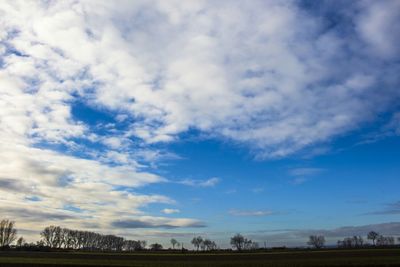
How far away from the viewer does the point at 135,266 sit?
68062 millimetres

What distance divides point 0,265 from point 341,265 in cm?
5801

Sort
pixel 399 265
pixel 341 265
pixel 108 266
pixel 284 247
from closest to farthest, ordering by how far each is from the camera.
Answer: pixel 399 265
pixel 341 265
pixel 108 266
pixel 284 247

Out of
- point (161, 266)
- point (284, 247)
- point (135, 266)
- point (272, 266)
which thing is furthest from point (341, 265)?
point (284, 247)

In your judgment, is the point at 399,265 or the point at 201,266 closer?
the point at 399,265

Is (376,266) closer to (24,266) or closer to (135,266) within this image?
(135,266)

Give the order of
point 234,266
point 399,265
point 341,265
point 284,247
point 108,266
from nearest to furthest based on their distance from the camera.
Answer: point 399,265 < point 341,265 < point 234,266 < point 108,266 < point 284,247

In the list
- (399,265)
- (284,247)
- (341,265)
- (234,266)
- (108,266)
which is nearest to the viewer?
(399,265)

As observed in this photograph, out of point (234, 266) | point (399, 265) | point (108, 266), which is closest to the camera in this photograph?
point (399, 265)

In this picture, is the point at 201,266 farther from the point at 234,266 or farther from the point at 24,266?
the point at 24,266

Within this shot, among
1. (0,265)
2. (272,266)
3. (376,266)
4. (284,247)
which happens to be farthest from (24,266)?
(284,247)

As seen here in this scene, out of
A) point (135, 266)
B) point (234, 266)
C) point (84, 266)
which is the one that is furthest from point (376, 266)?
point (84, 266)

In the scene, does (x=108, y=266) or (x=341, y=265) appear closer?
(x=341, y=265)

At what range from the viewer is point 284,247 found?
7067 inches

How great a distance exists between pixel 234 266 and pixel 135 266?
59.0ft
